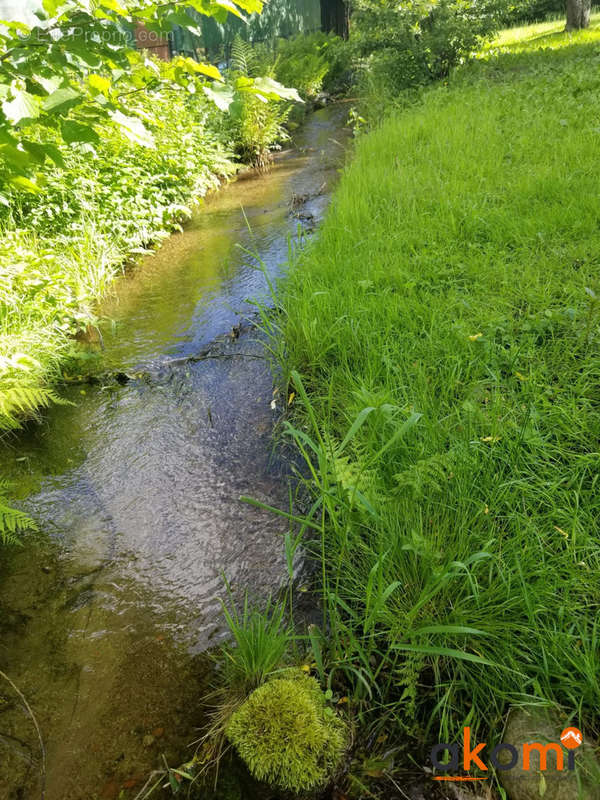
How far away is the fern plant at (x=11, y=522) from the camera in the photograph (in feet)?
7.81

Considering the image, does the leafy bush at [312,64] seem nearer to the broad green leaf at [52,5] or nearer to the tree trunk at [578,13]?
the tree trunk at [578,13]

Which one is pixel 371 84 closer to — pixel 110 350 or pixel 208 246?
pixel 208 246

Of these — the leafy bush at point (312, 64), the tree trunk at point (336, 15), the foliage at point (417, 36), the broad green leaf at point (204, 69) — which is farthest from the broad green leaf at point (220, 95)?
the tree trunk at point (336, 15)

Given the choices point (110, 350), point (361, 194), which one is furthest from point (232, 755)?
point (361, 194)

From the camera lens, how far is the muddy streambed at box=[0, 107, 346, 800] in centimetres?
181

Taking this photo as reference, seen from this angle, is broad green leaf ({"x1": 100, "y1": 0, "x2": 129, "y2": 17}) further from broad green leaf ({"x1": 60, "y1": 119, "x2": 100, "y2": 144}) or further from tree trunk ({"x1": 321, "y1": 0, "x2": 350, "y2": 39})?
tree trunk ({"x1": 321, "y1": 0, "x2": 350, "y2": 39})

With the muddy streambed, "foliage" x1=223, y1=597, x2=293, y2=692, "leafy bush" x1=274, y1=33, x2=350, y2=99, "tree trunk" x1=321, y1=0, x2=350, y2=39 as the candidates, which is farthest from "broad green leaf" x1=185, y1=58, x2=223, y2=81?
"tree trunk" x1=321, y1=0, x2=350, y2=39

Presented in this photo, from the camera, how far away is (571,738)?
1.44 m

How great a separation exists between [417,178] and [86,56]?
4493 millimetres

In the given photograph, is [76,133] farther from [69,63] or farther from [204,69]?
[204,69]

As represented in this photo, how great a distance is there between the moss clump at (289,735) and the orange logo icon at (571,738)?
64cm

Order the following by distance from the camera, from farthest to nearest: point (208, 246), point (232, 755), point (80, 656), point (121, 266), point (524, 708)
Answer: point (208, 246) → point (121, 266) → point (80, 656) → point (232, 755) → point (524, 708)

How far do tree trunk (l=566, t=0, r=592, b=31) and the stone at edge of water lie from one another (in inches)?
642

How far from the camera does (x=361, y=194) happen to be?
5.07 metres
